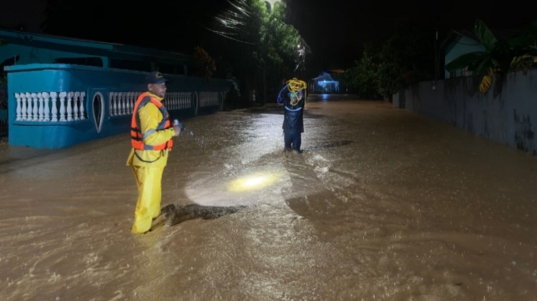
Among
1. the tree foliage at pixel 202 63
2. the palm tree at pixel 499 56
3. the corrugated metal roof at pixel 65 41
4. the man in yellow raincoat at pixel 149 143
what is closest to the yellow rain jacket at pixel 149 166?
the man in yellow raincoat at pixel 149 143

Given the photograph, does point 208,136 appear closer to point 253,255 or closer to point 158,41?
point 253,255

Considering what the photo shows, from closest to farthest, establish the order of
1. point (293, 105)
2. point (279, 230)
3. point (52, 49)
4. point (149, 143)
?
1. point (149, 143)
2. point (279, 230)
3. point (293, 105)
4. point (52, 49)

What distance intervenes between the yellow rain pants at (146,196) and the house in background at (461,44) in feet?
65.2

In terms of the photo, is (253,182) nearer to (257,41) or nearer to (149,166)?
(149,166)

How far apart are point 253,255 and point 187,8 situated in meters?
22.6

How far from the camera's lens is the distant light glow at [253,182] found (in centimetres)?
759

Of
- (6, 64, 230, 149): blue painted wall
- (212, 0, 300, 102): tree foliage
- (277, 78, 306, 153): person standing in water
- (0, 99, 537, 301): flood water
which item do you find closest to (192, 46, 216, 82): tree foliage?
(212, 0, 300, 102): tree foliage

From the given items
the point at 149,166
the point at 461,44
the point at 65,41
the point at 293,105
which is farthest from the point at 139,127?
the point at 461,44

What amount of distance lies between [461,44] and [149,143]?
23.5 m

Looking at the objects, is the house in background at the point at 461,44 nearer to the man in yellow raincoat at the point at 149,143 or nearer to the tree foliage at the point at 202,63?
the tree foliage at the point at 202,63

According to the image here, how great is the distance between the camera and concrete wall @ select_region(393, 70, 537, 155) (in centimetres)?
1033

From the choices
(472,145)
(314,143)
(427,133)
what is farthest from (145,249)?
(427,133)

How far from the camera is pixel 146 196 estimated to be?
5.29 metres

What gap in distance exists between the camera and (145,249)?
4949mm
